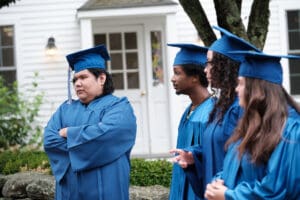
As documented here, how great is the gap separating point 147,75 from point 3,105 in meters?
2.80

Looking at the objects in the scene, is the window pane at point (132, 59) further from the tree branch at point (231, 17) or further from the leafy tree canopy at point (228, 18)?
the tree branch at point (231, 17)

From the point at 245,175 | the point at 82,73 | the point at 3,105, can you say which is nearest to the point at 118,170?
the point at 82,73

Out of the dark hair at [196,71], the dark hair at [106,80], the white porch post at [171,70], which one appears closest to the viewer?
the dark hair at [196,71]

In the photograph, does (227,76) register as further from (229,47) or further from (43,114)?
(43,114)

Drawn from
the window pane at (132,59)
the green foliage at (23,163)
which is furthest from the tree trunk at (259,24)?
the window pane at (132,59)

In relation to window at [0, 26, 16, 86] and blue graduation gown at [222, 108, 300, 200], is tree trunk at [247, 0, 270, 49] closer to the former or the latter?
blue graduation gown at [222, 108, 300, 200]

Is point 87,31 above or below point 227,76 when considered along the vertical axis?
above

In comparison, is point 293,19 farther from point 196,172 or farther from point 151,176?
point 196,172

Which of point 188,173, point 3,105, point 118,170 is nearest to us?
point 188,173

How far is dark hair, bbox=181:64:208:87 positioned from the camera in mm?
4496

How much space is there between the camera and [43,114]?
12.4 metres

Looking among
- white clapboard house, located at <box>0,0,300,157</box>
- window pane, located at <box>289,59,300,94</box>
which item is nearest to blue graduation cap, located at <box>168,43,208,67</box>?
white clapboard house, located at <box>0,0,300,157</box>

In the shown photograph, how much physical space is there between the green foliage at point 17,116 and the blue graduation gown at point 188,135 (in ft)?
23.5

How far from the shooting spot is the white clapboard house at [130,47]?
1228 centimetres
